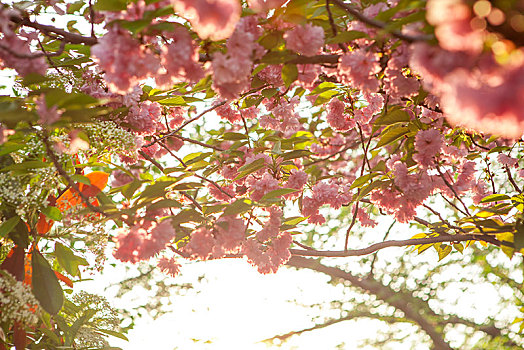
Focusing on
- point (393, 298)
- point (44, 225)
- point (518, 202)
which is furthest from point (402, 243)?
point (393, 298)

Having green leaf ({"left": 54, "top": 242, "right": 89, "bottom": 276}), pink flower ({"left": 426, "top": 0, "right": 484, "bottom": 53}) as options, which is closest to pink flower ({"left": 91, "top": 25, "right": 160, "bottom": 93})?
pink flower ({"left": 426, "top": 0, "right": 484, "bottom": 53})

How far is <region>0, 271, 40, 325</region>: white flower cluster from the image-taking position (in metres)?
1.50

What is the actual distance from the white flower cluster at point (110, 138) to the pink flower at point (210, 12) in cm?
79

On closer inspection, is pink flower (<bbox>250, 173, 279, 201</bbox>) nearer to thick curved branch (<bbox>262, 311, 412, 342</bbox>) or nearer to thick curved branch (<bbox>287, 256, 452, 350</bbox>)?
thick curved branch (<bbox>287, 256, 452, 350</bbox>)

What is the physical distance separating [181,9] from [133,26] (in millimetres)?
135

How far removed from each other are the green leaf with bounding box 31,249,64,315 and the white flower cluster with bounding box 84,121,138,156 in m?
0.47

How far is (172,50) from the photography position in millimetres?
1344

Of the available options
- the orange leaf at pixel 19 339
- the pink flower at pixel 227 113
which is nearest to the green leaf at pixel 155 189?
the orange leaf at pixel 19 339

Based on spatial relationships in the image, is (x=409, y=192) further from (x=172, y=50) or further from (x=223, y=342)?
(x=223, y=342)

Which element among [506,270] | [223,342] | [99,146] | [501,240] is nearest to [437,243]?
[501,240]

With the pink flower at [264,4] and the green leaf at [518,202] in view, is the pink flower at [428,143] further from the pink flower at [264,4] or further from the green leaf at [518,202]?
the pink flower at [264,4]

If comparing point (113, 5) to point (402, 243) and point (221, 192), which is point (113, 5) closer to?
point (221, 192)

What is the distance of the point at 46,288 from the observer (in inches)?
65.2

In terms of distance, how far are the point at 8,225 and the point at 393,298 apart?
5.95 meters
